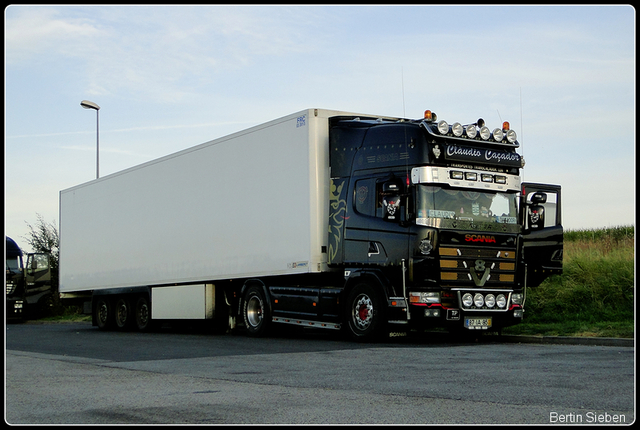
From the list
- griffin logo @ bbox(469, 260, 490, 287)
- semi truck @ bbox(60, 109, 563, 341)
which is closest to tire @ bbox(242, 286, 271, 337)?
semi truck @ bbox(60, 109, 563, 341)

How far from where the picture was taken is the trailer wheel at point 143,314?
20770 millimetres

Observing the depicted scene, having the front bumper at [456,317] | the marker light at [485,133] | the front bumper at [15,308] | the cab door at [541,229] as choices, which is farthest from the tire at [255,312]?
the front bumper at [15,308]

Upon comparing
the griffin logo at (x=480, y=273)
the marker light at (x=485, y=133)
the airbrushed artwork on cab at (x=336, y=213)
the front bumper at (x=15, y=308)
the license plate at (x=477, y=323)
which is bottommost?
the front bumper at (x=15, y=308)

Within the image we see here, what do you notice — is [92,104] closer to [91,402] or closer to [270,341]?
[270,341]

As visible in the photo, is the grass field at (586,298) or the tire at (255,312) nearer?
the grass field at (586,298)

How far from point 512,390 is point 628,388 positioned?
107 cm

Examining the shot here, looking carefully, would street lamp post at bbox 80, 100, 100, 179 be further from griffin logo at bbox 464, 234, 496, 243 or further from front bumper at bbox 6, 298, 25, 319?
griffin logo at bbox 464, 234, 496, 243

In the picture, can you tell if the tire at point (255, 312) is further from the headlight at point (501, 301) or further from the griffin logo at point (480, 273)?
the headlight at point (501, 301)

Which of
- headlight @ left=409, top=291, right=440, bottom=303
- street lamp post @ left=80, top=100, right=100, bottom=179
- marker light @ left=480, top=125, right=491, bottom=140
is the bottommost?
headlight @ left=409, top=291, right=440, bottom=303

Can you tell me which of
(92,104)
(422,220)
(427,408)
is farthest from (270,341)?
(92,104)

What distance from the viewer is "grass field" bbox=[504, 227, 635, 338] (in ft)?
48.3

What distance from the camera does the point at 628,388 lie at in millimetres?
7547

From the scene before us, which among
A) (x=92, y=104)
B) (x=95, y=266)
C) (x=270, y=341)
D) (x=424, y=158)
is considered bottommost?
(x=270, y=341)

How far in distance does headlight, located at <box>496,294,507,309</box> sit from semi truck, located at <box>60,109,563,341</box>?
2 centimetres
